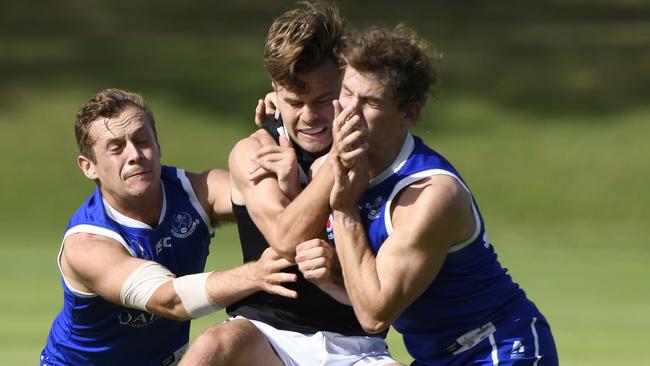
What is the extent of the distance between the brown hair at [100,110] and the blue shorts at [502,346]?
6.69 feet

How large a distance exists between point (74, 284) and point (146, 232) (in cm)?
47

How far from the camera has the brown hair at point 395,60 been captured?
5426mm

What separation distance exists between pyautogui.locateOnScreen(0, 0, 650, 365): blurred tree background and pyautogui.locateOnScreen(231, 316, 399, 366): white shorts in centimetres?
656

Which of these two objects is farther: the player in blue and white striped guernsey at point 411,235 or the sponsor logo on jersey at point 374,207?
the sponsor logo on jersey at point 374,207

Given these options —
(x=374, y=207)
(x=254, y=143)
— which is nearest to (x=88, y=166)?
(x=254, y=143)

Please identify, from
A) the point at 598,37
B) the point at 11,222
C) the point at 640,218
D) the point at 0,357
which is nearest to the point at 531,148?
the point at 640,218

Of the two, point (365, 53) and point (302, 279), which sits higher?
point (365, 53)

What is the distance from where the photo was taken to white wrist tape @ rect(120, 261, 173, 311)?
6090 millimetres

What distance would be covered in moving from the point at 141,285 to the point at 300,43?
1.42 metres

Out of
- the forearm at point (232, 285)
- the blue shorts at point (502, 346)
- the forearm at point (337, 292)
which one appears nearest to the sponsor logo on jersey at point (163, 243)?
the forearm at point (232, 285)

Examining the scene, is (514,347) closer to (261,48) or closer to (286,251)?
(286,251)

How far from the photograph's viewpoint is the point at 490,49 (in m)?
23.2

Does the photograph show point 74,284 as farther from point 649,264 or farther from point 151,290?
point 649,264

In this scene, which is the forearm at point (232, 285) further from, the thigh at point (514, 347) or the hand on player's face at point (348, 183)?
the thigh at point (514, 347)
